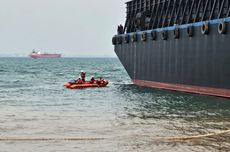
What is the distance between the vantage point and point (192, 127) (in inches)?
808

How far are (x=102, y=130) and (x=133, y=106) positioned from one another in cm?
1022

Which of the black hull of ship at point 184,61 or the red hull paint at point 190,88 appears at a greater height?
the black hull of ship at point 184,61

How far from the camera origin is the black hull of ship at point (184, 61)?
101ft

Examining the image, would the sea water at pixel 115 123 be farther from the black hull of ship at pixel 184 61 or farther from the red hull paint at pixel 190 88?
the black hull of ship at pixel 184 61

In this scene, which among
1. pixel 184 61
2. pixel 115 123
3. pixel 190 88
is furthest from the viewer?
pixel 184 61

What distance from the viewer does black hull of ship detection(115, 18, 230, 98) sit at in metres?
30.7

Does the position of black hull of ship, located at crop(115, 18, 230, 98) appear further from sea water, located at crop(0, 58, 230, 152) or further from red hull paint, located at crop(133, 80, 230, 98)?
sea water, located at crop(0, 58, 230, 152)

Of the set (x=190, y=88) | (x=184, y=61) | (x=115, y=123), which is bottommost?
(x=115, y=123)

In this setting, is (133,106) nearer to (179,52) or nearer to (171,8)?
(179,52)

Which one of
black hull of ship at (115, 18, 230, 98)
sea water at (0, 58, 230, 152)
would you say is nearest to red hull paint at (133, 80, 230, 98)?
black hull of ship at (115, 18, 230, 98)

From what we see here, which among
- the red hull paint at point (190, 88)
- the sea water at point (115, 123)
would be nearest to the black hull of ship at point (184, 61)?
the red hull paint at point (190, 88)

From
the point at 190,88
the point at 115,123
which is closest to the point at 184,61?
the point at 190,88

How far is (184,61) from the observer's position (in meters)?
36.8

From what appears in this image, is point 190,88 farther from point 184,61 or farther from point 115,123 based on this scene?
point 115,123
